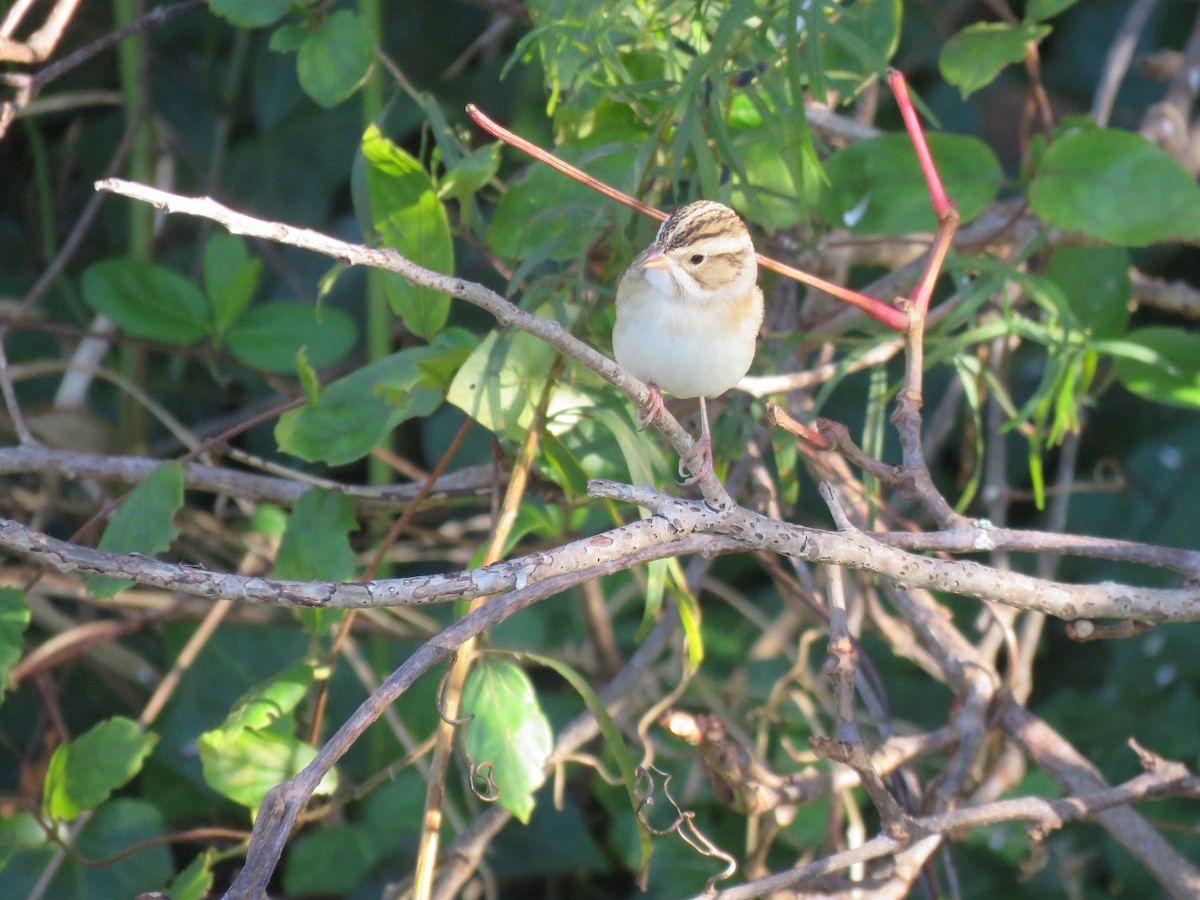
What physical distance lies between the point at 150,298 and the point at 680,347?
1215 millimetres

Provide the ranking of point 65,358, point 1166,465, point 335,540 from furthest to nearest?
point 1166,465, point 65,358, point 335,540

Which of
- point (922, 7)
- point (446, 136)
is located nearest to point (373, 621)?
point (446, 136)

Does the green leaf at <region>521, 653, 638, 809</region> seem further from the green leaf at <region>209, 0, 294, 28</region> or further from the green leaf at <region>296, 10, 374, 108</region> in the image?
the green leaf at <region>209, 0, 294, 28</region>

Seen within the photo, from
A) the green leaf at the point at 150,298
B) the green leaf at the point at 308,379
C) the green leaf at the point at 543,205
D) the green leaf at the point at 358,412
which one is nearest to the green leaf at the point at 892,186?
the green leaf at the point at 543,205

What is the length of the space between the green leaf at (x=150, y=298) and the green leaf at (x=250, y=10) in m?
0.64

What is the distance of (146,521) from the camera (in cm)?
197

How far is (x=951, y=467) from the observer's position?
11.9ft

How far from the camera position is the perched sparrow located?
1893mm

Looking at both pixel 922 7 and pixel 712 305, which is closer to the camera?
pixel 712 305

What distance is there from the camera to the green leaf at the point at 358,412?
1969 mm

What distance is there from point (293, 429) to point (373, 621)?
0.82 metres

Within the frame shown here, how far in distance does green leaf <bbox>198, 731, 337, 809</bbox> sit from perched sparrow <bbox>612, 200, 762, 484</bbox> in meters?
0.82

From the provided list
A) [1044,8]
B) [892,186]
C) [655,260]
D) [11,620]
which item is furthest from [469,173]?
[1044,8]

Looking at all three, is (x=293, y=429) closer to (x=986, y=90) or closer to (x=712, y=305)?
(x=712, y=305)
